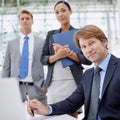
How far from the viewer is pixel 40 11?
12.7 feet

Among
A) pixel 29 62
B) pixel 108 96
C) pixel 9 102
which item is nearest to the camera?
pixel 9 102

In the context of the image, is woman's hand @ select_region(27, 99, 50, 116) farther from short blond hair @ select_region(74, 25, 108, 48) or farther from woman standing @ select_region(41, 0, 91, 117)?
woman standing @ select_region(41, 0, 91, 117)

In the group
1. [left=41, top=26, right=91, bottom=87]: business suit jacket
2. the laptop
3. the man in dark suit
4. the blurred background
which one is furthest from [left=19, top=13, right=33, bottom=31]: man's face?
the laptop

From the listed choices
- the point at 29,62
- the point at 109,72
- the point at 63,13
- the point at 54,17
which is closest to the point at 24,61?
the point at 29,62

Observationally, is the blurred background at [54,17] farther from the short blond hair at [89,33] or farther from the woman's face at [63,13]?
the short blond hair at [89,33]

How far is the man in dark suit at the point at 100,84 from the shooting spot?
1.50 m

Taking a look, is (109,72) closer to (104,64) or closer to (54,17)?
(104,64)

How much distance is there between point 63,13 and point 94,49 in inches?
33.6

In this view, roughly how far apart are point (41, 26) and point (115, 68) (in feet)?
7.76

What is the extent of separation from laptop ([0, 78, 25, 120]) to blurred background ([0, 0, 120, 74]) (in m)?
2.90

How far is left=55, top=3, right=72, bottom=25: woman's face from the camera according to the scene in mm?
2330

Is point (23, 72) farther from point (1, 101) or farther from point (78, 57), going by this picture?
point (1, 101)

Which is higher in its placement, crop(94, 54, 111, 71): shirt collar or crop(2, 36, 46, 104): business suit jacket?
crop(94, 54, 111, 71): shirt collar

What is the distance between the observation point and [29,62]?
2.43 meters
